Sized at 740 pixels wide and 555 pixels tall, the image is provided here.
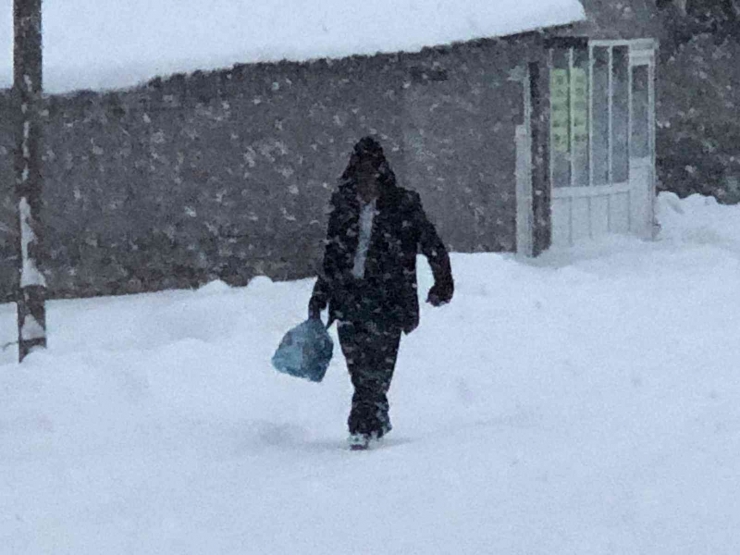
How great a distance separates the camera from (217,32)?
14859 millimetres

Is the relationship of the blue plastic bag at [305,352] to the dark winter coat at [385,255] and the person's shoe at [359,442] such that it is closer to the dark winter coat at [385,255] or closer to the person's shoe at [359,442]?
the dark winter coat at [385,255]

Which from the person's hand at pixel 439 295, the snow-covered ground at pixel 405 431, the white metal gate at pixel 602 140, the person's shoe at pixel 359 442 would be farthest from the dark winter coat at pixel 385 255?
the white metal gate at pixel 602 140

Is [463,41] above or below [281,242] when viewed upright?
above

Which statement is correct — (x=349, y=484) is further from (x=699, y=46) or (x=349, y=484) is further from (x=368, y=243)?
(x=699, y=46)

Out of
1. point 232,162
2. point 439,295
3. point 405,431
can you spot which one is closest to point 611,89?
point 232,162

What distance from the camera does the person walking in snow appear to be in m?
9.22

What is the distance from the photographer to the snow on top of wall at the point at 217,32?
13703mm

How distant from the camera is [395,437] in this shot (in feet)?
32.8

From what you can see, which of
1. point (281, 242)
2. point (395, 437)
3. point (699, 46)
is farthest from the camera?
point (699, 46)

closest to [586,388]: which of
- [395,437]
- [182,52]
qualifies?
[395,437]

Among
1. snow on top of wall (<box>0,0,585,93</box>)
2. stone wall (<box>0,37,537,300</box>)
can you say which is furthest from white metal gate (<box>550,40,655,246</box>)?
snow on top of wall (<box>0,0,585,93</box>)

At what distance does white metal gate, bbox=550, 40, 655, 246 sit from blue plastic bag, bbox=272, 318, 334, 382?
10859 millimetres

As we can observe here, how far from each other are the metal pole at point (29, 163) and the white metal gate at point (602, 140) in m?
9.36

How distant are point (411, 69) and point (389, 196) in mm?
7813
